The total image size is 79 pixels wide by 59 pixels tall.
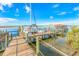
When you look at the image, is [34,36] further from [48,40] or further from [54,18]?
[54,18]

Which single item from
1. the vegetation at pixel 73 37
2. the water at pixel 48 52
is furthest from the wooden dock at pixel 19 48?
the vegetation at pixel 73 37

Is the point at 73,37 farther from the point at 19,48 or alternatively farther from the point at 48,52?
the point at 19,48

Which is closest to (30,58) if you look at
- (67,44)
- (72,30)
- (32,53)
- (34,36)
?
(32,53)

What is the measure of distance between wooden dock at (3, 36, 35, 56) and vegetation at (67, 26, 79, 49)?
1.60ft

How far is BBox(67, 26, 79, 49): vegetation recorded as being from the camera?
85.9 inches

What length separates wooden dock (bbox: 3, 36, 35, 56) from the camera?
217 centimetres

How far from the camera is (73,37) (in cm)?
220

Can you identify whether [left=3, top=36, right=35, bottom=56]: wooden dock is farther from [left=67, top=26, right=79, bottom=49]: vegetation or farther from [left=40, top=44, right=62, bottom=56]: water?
[left=67, top=26, right=79, bottom=49]: vegetation

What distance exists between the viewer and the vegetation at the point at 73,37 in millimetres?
2182

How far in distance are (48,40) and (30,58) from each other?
32cm

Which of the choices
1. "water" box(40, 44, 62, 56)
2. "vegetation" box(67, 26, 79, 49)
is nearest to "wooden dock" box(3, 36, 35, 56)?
"water" box(40, 44, 62, 56)

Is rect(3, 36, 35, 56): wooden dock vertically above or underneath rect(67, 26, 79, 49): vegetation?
underneath

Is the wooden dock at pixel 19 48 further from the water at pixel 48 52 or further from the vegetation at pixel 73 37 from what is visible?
the vegetation at pixel 73 37

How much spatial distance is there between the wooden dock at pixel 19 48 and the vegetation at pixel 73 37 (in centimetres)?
49
